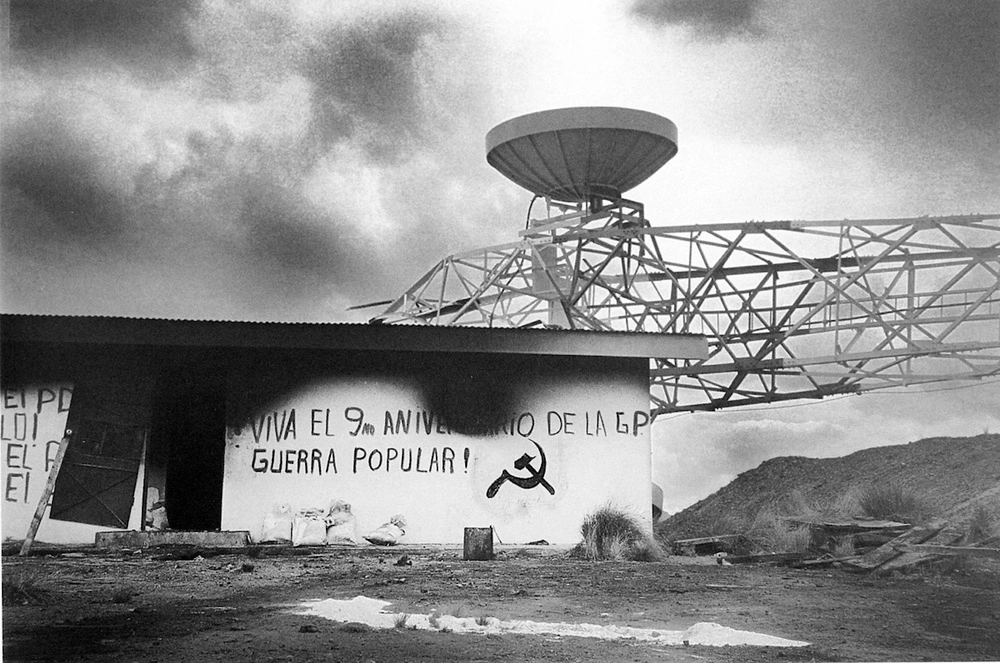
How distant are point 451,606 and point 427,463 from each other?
2510mm

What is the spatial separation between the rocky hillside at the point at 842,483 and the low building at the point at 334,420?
2.63m

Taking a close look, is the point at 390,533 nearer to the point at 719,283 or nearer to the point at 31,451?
the point at 31,451

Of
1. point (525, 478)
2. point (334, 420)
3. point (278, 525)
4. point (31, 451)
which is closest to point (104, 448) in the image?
point (31, 451)

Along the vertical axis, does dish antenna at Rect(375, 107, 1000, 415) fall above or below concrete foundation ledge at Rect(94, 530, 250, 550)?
above

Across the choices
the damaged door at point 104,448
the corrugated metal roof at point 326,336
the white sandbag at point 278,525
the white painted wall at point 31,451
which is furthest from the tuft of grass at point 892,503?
the white painted wall at point 31,451

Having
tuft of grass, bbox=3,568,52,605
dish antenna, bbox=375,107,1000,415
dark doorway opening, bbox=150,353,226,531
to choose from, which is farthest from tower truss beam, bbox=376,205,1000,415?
tuft of grass, bbox=3,568,52,605

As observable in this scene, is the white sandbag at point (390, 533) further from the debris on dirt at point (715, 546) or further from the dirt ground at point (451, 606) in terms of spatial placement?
the debris on dirt at point (715, 546)

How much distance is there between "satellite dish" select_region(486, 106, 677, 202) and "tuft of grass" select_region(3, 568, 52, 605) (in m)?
7.36

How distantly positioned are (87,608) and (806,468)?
31.4 feet

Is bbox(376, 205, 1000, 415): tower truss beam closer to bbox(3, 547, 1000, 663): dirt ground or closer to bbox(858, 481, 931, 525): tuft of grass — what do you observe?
bbox(858, 481, 931, 525): tuft of grass

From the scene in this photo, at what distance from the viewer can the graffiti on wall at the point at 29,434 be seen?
11414mm

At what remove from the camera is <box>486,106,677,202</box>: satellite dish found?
541 inches

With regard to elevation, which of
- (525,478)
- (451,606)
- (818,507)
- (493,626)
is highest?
(525,478)

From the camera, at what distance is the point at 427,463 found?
12250 mm
